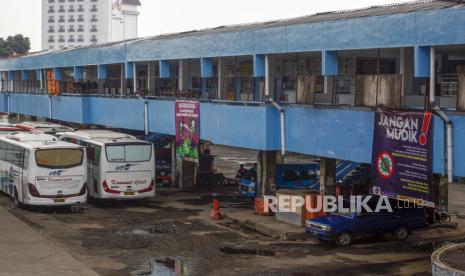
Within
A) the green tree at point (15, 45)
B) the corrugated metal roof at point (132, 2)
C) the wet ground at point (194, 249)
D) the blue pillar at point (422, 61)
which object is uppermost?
the corrugated metal roof at point (132, 2)

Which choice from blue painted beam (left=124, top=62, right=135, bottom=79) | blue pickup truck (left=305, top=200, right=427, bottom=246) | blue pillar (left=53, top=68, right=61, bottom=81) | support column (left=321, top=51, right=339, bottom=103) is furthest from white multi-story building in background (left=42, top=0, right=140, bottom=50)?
blue pickup truck (left=305, top=200, right=427, bottom=246)

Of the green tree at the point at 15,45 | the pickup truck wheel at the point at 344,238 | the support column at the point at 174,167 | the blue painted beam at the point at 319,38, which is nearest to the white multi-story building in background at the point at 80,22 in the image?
the green tree at the point at 15,45

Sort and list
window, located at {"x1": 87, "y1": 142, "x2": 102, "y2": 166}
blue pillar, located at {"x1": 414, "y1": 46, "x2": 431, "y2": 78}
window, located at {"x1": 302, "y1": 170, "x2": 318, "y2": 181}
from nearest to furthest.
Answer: blue pillar, located at {"x1": 414, "y1": 46, "x2": 431, "y2": 78}, window, located at {"x1": 87, "y1": 142, "x2": 102, "y2": 166}, window, located at {"x1": 302, "y1": 170, "x2": 318, "y2": 181}

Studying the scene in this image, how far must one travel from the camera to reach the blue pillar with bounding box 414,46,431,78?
1750 cm

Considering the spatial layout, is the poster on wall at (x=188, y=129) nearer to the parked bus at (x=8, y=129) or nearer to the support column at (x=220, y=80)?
the support column at (x=220, y=80)

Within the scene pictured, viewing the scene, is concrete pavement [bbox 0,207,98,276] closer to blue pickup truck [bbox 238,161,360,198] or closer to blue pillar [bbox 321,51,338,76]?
blue pillar [bbox 321,51,338,76]

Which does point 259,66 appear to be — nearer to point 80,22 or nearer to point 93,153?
point 93,153

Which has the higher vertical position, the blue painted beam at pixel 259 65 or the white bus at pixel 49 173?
the blue painted beam at pixel 259 65

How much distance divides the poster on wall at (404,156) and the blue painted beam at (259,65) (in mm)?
6671

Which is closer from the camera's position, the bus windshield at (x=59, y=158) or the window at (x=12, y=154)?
the bus windshield at (x=59, y=158)

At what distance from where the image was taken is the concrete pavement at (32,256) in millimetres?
16297

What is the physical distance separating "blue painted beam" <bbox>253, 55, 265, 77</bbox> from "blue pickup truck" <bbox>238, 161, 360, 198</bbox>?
22.1 ft

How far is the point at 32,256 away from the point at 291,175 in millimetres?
15094

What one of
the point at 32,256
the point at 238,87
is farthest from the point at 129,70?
the point at 32,256
